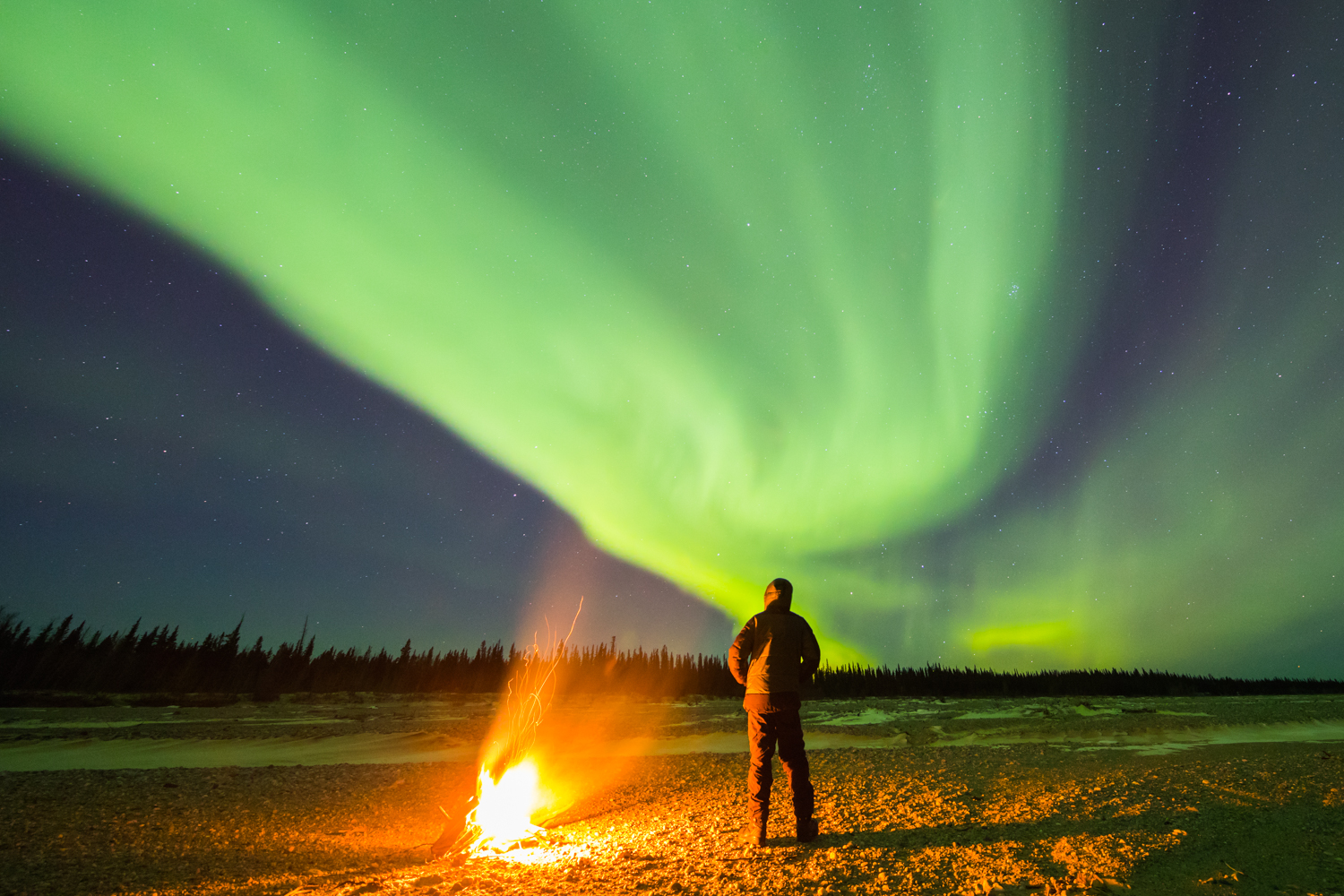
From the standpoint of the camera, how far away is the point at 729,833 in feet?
21.6

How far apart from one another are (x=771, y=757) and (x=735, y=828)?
1.18m

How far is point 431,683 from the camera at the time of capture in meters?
78.5

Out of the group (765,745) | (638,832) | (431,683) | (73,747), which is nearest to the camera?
(765,745)

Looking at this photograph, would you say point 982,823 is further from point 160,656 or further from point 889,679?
point 160,656

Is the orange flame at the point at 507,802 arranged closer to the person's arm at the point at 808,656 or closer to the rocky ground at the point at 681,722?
the person's arm at the point at 808,656

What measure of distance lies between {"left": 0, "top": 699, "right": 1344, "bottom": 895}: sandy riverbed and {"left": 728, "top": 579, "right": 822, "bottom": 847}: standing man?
40 cm

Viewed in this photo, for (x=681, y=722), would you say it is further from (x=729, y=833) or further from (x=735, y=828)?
(x=729, y=833)

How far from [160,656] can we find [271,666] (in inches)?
464

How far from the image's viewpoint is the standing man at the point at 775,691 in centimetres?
625

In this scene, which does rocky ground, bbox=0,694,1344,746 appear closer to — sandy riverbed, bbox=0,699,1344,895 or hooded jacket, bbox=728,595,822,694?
sandy riverbed, bbox=0,699,1344,895

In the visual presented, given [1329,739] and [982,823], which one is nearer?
[982,823]

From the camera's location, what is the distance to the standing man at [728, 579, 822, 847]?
625 cm

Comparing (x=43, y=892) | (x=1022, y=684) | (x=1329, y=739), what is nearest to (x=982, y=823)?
(x=43, y=892)

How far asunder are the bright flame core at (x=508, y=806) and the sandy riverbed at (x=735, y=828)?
1.85ft
